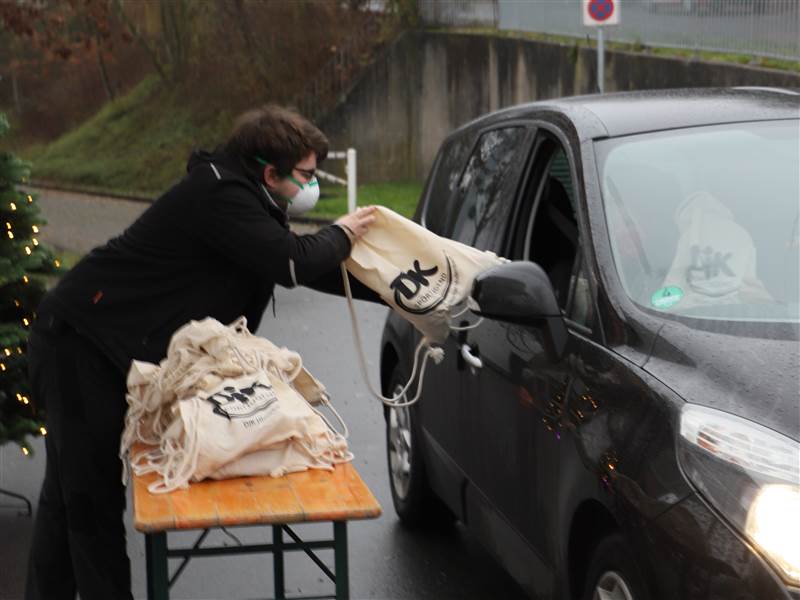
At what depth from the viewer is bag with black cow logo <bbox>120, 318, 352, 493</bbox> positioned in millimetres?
4031

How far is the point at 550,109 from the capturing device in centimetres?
523

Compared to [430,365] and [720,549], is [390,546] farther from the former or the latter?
[720,549]

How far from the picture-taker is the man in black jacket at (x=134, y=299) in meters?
4.45

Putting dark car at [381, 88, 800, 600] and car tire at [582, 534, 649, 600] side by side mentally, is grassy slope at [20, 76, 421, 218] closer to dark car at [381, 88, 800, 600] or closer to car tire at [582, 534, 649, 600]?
dark car at [381, 88, 800, 600]

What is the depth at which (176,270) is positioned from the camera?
4.52 metres

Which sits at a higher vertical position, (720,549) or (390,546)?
(720,549)

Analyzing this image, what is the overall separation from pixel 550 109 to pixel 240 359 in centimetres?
165

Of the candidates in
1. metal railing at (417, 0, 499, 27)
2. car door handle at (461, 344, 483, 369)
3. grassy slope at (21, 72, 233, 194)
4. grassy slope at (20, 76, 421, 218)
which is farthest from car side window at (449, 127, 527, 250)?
grassy slope at (21, 72, 233, 194)

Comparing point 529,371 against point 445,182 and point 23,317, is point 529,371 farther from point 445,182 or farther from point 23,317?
point 23,317

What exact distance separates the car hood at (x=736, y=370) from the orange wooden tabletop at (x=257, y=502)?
0.86m

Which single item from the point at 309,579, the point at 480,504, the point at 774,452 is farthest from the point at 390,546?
the point at 774,452

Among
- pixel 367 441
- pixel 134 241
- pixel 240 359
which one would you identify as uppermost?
pixel 134 241

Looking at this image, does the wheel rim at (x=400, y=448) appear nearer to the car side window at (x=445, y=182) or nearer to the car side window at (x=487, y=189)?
the car side window at (x=445, y=182)

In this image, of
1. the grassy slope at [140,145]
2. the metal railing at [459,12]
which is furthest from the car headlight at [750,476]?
the metal railing at [459,12]
